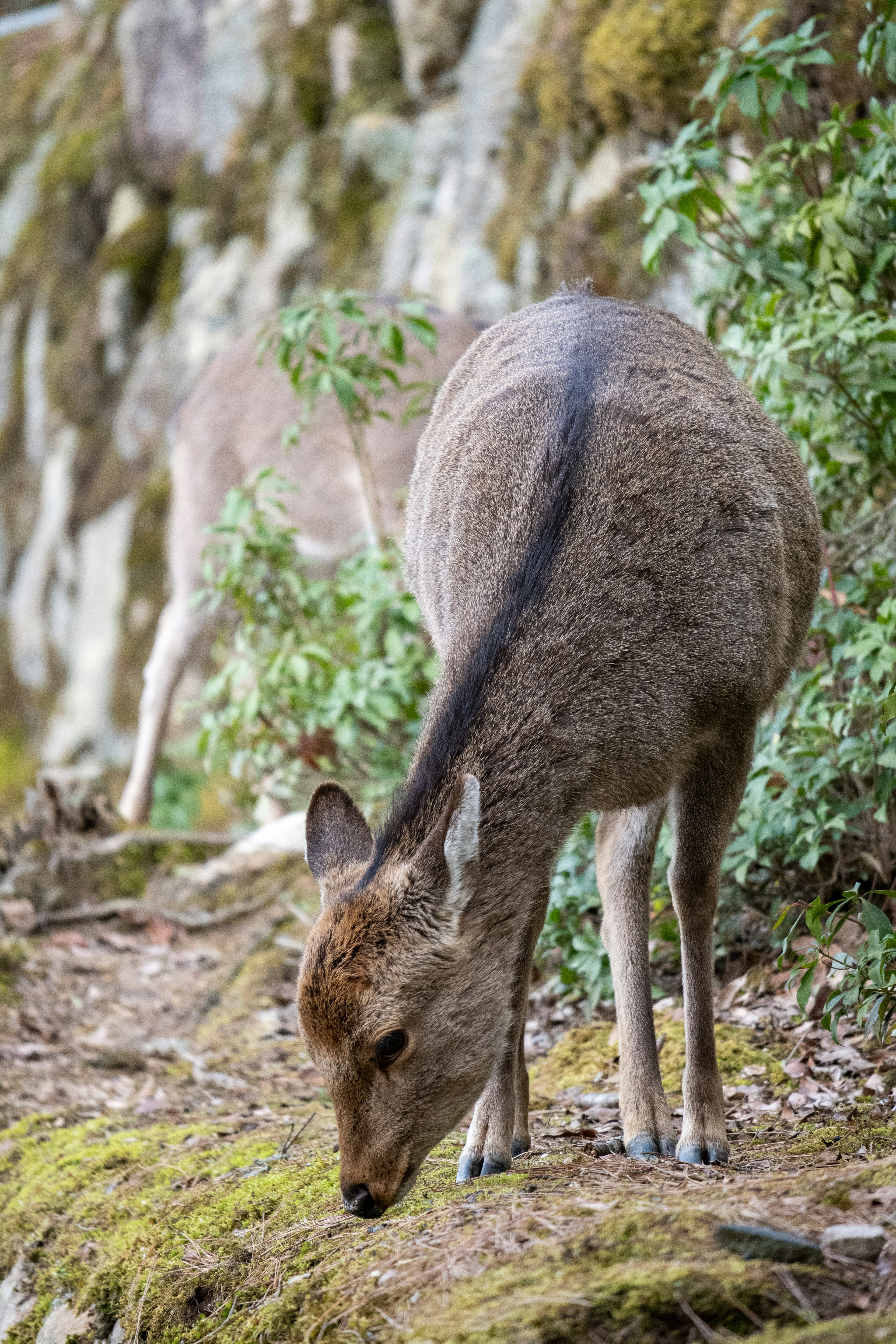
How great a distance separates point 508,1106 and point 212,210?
12.2 meters

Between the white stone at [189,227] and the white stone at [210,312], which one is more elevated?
the white stone at [189,227]

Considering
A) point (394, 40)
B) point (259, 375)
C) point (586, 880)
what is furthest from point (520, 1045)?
point (394, 40)

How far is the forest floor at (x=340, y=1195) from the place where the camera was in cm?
234

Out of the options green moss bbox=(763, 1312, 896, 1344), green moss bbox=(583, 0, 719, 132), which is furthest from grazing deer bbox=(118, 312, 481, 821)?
green moss bbox=(763, 1312, 896, 1344)

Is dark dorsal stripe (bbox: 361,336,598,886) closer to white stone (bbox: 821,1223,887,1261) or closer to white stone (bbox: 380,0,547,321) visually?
white stone (bbox: 821,1223,887,1261)

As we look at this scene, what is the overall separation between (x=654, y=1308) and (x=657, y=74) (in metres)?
7.43

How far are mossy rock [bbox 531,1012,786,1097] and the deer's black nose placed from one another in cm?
133

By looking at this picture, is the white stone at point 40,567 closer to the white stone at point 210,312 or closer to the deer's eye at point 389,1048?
the white stone at point 210,312

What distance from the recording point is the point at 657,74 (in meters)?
8.01

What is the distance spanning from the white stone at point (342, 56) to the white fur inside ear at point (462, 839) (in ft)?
37.3

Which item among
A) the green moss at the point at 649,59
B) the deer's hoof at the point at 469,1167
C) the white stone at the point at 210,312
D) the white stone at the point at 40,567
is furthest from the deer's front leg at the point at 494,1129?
the white stone at the point at 40,567

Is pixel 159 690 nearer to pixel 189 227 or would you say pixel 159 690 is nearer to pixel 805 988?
pixel 805 988

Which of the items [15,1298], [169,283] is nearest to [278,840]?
[15,1298]

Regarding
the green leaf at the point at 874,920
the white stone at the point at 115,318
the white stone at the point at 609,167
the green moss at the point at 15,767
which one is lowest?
the green moss at the point at 15,767
